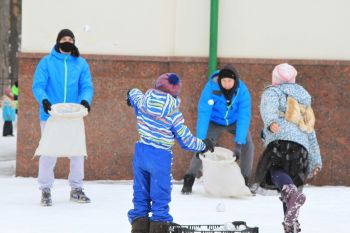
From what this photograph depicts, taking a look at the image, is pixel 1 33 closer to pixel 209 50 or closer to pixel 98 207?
pixel 209 50

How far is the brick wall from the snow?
28cm

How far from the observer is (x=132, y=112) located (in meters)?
10.9

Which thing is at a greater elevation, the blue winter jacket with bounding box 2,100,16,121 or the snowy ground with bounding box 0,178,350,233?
the snowy ground with bounding box 0,178,350,233

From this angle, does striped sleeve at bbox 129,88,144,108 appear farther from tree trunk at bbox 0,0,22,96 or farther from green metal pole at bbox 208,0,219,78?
tree trunk at bbox 0,0,22,96

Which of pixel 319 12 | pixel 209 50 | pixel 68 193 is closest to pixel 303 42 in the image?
pixel 319 12

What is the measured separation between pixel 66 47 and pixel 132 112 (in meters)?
2.27

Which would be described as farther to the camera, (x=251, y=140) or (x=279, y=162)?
(x=251, y=140)

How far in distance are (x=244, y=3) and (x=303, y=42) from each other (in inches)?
35.6

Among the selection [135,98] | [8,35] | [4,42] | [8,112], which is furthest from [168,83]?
[8,35]

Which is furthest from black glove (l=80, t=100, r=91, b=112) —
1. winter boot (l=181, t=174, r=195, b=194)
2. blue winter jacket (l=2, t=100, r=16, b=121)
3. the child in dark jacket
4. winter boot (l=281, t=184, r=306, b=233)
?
blue winter jacket (l=2, t=100, r=16, b=121)

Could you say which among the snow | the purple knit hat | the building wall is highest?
the building wall

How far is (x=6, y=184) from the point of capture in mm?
10352

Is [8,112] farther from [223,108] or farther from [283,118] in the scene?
[283,118]

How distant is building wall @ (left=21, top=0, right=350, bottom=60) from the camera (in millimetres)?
10742
